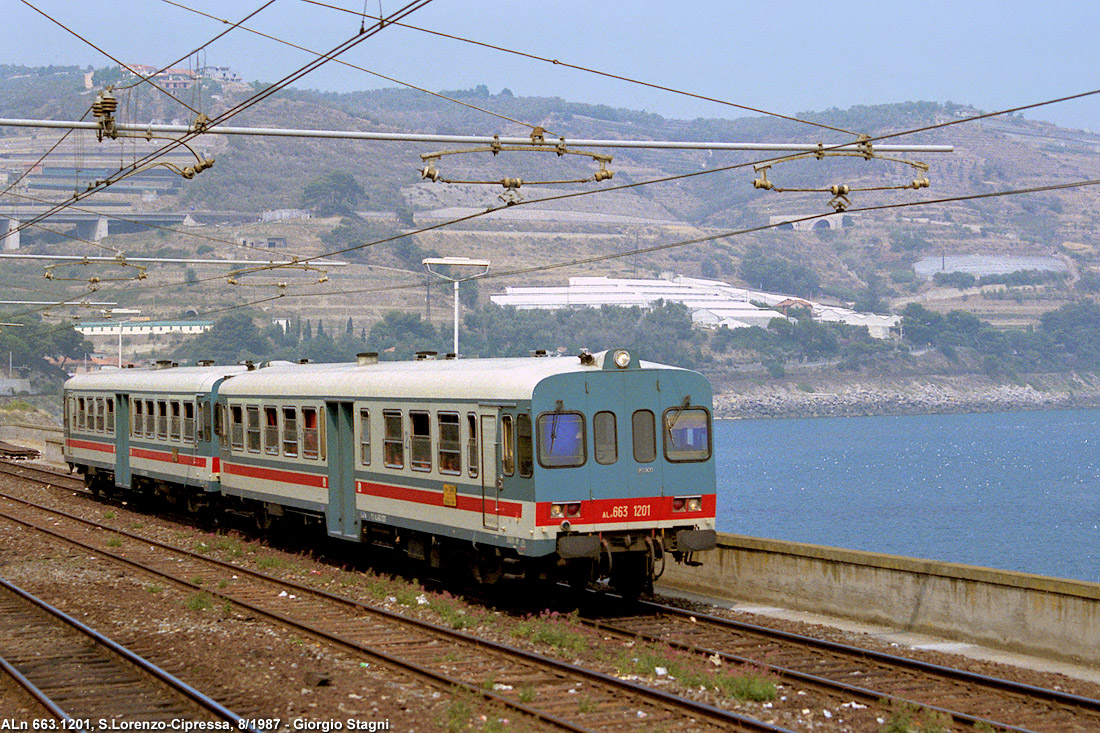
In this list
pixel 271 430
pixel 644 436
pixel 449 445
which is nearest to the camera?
pixel 644 436

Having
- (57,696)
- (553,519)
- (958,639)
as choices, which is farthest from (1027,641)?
(57,696)

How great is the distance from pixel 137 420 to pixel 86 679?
61.4 feet

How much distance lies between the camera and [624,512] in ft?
53.8

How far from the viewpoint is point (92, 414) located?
34.8 metres

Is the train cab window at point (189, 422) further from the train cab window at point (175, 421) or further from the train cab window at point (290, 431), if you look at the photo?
the train cab window at point (290, 431)

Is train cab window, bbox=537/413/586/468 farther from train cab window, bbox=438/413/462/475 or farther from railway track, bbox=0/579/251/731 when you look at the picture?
railway track, bbox=0/579/251/731

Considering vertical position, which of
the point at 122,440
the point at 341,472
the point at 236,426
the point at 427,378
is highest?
the point at 427,378

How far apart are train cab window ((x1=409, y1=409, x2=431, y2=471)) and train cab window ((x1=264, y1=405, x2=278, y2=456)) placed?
5.52 metres

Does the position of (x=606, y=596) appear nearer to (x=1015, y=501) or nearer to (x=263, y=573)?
(x=263, y=573)

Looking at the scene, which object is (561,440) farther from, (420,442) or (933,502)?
(933,502)

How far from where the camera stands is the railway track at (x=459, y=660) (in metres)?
11.6

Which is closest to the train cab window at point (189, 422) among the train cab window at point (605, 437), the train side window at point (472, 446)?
the train side window at point (472, 446)

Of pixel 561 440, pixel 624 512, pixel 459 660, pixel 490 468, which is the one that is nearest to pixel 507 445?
pixel 490 468

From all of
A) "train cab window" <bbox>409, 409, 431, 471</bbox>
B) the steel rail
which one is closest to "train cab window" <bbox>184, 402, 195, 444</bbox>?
the steel rail
